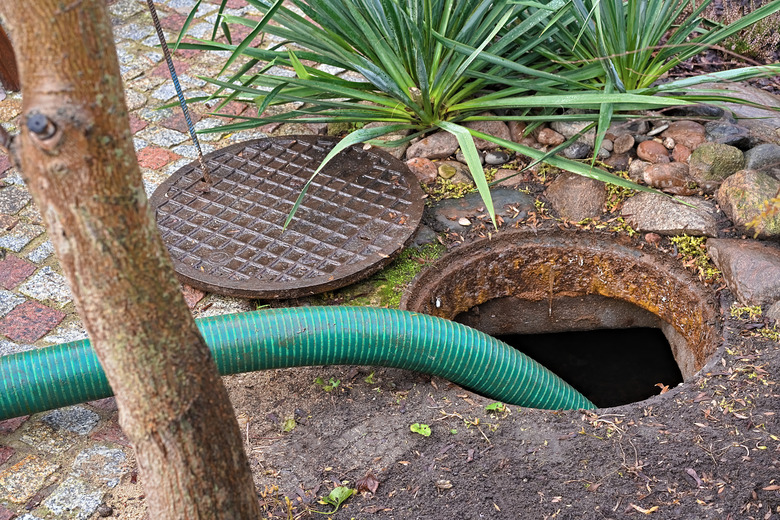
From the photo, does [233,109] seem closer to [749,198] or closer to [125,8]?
[125,8]

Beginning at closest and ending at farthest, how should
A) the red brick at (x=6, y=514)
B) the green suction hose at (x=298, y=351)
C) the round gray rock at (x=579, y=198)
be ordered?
1. the red brick at (x=6, y=514)
2. the green suction hose at (x=298, y=351)
3. the round gray rock at (x=579, y=198)

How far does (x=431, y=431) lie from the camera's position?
8.31ft

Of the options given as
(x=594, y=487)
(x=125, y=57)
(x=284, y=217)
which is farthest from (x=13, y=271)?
(x=594, y=487)

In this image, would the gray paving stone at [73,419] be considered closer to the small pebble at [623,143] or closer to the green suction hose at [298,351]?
the green suction hose at [298,351]

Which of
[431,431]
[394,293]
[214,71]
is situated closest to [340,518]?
[431,431]

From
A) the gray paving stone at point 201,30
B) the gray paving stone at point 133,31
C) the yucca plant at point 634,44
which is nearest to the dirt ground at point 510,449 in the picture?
the yucca plant at point 634,44

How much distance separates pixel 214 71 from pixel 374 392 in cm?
259

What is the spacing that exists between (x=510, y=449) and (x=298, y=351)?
0.77 meters

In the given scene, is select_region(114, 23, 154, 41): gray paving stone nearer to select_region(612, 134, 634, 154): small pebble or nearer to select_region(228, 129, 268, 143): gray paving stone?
select_region(228, 129, 268, 143): gray paving stone

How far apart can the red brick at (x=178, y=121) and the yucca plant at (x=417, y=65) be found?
614mm

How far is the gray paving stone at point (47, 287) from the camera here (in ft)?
10.4

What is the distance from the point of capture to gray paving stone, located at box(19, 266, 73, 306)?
3.18 m

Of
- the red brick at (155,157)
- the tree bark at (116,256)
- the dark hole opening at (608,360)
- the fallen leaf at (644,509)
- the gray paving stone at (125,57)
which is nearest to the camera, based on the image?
the tree bark at (116,256)

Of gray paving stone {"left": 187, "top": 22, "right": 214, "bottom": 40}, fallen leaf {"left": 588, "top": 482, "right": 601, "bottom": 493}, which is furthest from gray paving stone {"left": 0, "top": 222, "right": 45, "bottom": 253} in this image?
fallen leaf {"left": 588, "top": 482, "right": 601, "bottom": 493}
